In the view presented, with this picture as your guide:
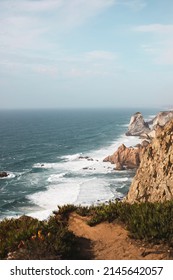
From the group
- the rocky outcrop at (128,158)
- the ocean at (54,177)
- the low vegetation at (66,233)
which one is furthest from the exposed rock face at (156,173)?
the rocky outcrop at (128,158)

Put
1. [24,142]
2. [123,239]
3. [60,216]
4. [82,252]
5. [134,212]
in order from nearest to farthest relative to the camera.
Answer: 1. [82,252]
2. [123,239]
3. [134,212]
4. [60,216]
5. [24,142]

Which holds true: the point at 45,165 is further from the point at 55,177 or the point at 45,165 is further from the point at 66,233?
the point at 66,233

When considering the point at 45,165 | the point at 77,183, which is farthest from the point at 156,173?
the point at 45,165

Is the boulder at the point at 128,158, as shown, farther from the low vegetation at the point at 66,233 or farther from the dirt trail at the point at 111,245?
the dirt trail at the point at 111,245
